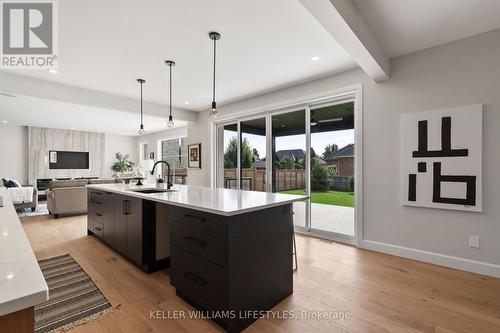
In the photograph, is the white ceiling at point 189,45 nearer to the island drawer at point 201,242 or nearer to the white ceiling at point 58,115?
the white ceiling at point 58,115

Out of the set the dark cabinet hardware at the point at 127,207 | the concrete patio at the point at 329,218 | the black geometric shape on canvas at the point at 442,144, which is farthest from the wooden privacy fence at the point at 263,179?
the dark cabinet hardware at the point at 127,207

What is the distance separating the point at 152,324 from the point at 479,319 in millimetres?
2432

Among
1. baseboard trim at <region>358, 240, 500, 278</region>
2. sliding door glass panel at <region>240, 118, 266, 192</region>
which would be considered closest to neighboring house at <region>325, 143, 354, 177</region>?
baseboard trim at <region>358, 240, 500, 278</region>

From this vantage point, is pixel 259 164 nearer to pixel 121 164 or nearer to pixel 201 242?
pixel 201 242

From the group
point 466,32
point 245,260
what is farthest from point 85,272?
point 466,32

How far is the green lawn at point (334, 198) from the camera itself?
144 inches

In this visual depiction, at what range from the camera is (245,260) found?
63.6 inches

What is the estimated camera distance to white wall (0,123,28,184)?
7371 mm

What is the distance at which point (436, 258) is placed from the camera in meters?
2.68

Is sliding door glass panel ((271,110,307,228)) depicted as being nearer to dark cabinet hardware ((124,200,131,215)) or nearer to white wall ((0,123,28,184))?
dark cabinet hardware ((124,200,131,215))

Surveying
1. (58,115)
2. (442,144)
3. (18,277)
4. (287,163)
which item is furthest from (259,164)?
(58,115)

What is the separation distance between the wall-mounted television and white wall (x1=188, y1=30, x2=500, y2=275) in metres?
9.43

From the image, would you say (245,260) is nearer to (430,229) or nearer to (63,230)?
(430,229)

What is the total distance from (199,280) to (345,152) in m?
2.89
